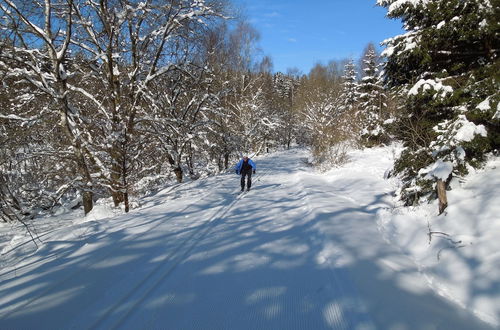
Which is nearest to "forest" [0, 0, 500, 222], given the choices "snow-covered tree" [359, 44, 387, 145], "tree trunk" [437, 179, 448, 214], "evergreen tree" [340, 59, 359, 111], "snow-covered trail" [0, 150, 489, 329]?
"tree trunk" [437, 179, 448, 214]

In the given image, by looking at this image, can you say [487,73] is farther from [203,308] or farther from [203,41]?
[203,41]

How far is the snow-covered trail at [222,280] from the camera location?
101 inches

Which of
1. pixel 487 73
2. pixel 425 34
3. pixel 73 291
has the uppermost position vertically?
pixel 425 34

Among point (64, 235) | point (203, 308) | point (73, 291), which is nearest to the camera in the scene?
point (203, 308)

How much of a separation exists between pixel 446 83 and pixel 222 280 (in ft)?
19.5

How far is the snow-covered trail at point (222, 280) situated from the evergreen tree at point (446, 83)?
6.03 ft

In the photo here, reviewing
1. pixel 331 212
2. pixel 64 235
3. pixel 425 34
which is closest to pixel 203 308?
pixel 64 235

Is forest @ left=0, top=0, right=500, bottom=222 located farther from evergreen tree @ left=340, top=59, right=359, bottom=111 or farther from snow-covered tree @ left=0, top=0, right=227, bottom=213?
evergreen tree @ left=340, top=59, right=359, bottom=111

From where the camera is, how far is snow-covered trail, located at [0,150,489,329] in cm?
257

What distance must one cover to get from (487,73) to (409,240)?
3.63m

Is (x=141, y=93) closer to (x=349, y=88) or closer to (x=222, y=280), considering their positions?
(x=222, y=280)

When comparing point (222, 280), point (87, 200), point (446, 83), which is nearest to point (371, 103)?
point (446, 83)

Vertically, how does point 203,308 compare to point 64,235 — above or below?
below

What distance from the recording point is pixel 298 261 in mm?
3764
